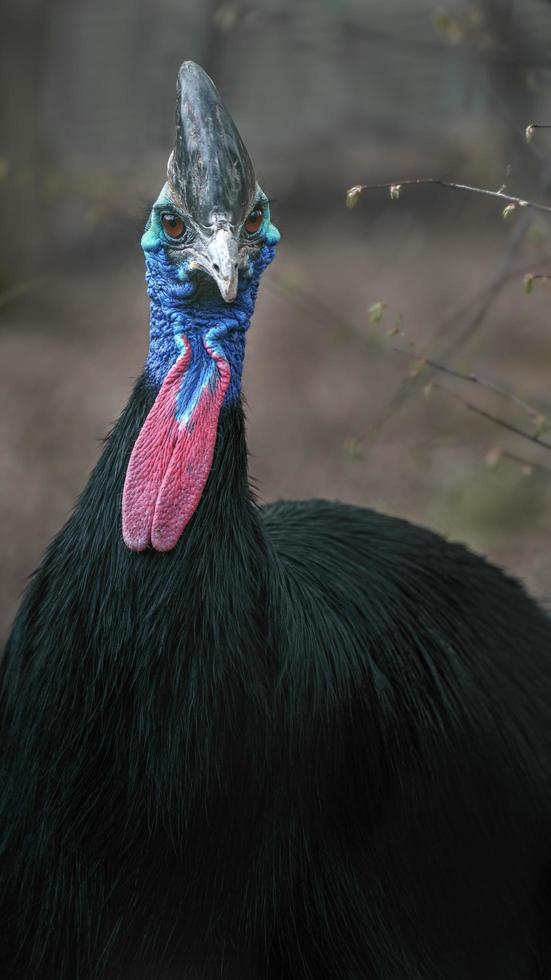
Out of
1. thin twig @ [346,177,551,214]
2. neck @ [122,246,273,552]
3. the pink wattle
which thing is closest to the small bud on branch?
thin twig @ [346,177,551,214]

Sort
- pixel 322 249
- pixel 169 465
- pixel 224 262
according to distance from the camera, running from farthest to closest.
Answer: pixel 322 249 → pixel 169 465 → pixel 224 262

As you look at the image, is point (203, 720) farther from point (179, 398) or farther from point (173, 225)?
point (173, 225)

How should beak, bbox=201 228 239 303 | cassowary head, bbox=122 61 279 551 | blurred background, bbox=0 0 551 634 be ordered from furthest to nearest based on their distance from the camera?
1. blurred background, bbox=0 0 551 634
2. cassowary head, bbox=122 61 279 551
3. beak, bbox=201 228 239 303

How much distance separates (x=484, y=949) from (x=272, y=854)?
2.53ft

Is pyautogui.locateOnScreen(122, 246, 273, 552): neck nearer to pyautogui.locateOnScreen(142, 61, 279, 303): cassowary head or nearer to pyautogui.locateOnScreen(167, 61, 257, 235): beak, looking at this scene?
pyautogui.locateOnScreen(142, 61, 279, 303): cassowary head

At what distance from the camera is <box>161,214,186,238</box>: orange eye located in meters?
2.66

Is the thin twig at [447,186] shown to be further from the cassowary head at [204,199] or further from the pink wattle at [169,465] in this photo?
the pink wattle at [169,465]

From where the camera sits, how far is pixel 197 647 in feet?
8.68

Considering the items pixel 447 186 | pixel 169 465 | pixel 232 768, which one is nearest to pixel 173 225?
pixel 169 465

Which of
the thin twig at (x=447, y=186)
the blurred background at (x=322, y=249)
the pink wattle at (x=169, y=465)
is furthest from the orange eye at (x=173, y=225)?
the blurred background at (x=322, y=249)

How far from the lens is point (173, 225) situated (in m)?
2.67

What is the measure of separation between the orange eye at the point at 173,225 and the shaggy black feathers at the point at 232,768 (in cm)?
32

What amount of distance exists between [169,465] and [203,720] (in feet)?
1.62

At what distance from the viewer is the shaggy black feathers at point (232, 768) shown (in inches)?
105
